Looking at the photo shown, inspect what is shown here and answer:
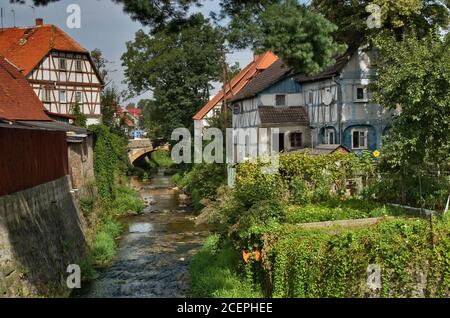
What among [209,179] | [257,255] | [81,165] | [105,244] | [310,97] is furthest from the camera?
[310,97]

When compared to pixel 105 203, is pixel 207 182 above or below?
above

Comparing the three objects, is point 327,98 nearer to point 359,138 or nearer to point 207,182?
point 359,138

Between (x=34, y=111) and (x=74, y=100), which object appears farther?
(x=74, y=100)

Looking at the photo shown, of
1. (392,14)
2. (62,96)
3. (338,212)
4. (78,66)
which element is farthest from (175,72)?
(338,212)

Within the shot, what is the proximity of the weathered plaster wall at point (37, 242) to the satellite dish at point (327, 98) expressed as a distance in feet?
55.6

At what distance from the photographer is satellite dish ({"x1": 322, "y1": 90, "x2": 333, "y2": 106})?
104 feet

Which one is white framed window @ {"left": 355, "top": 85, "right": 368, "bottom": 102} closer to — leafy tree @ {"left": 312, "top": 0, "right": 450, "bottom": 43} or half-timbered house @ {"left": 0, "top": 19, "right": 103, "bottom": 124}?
leafy tree @ {"left": 312, "top": 0, "right": 450, "bottom": 43}

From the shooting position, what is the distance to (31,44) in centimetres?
4212

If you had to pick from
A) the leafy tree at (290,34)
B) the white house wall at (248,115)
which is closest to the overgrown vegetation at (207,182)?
the white house wall at (248,115)

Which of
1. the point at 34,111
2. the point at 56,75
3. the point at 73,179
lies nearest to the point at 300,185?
the point at 73,179

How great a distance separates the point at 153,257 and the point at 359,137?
14.9 m

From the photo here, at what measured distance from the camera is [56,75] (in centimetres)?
4231

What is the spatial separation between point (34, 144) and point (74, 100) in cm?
2775
